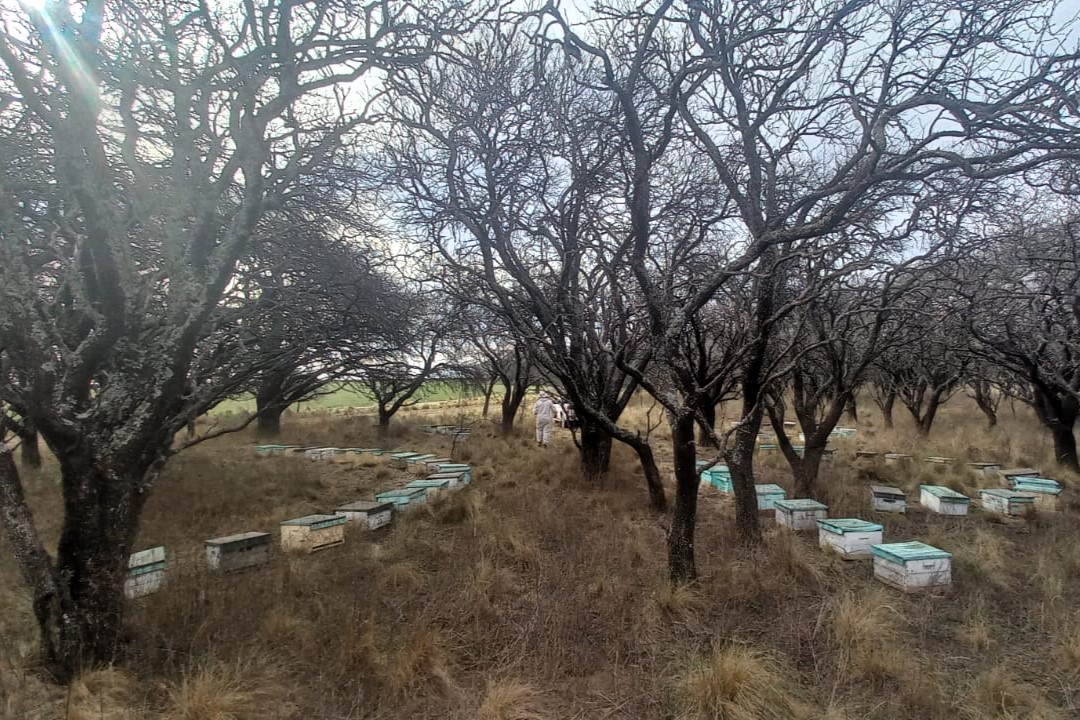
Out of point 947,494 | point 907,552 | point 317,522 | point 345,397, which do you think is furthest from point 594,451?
point 345,397

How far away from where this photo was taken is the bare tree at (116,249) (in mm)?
3576

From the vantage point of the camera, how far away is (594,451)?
33.8ft

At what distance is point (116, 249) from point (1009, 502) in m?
10.8

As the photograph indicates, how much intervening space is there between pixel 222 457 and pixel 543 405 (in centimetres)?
836

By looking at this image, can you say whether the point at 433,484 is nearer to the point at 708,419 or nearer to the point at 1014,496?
the point at 708,419

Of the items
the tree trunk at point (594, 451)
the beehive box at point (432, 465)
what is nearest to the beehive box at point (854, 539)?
the tree trunk at point (594, 451)

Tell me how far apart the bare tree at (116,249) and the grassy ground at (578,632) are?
0.77m

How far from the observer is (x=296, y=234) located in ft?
22.2

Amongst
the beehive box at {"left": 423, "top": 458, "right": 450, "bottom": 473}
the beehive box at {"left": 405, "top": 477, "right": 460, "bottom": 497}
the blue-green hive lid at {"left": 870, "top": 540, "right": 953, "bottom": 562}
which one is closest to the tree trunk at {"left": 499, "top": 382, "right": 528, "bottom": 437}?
the beehive box at {"left": 423, "top": 458, "right": 450, "bottom": 473}

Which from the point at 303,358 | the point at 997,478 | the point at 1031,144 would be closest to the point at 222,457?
the point at 303,358

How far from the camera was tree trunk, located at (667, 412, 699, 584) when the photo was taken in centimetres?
492

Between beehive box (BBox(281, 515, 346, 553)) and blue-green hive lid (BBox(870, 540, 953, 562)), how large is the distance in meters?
5.88

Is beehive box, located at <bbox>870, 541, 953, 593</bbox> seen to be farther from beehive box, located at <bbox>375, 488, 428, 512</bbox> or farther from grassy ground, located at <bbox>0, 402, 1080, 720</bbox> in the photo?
beehive box, located at <bbox>375, 488, 428, 512</bbox>

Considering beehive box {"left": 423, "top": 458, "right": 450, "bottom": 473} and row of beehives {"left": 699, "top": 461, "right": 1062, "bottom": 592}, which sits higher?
beehive box {"left": 423, "top": 458, "right": 450, "bottom": 473}
